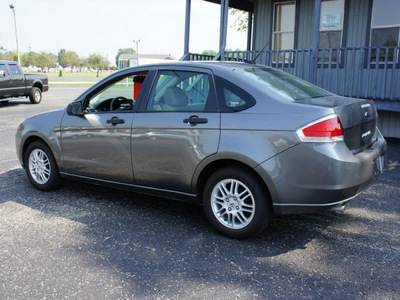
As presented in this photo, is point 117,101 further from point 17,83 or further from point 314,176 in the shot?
point 17,83

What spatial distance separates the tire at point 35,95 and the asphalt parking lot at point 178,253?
48.9ft

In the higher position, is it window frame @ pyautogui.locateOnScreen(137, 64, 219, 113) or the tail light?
window frame @ pyautogui.locateOnScreen(137, 64, 219, 113)

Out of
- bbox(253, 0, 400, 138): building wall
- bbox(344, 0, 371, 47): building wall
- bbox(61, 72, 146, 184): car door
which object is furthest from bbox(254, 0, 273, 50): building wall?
bbox(61, 72, 146, 184): car door

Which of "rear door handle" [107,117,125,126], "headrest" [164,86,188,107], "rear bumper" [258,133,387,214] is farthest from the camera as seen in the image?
"rear door handle" [107,117,125,126]

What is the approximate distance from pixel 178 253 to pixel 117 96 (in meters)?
2.41

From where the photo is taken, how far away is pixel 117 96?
16.9 feet

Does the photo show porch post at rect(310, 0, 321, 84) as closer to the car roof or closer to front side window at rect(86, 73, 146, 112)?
the car roof

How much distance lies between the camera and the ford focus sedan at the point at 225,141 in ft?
11.2

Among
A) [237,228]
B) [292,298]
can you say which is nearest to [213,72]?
[237,228]

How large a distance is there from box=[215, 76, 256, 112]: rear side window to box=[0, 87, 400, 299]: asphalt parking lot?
4.20 ft

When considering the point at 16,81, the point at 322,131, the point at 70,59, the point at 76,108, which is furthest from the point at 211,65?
the point at 70,59

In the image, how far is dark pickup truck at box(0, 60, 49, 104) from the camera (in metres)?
17.1

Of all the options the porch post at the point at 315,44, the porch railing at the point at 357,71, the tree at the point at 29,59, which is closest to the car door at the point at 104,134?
the porch railing at the point at 357,71

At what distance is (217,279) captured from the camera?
312cm
